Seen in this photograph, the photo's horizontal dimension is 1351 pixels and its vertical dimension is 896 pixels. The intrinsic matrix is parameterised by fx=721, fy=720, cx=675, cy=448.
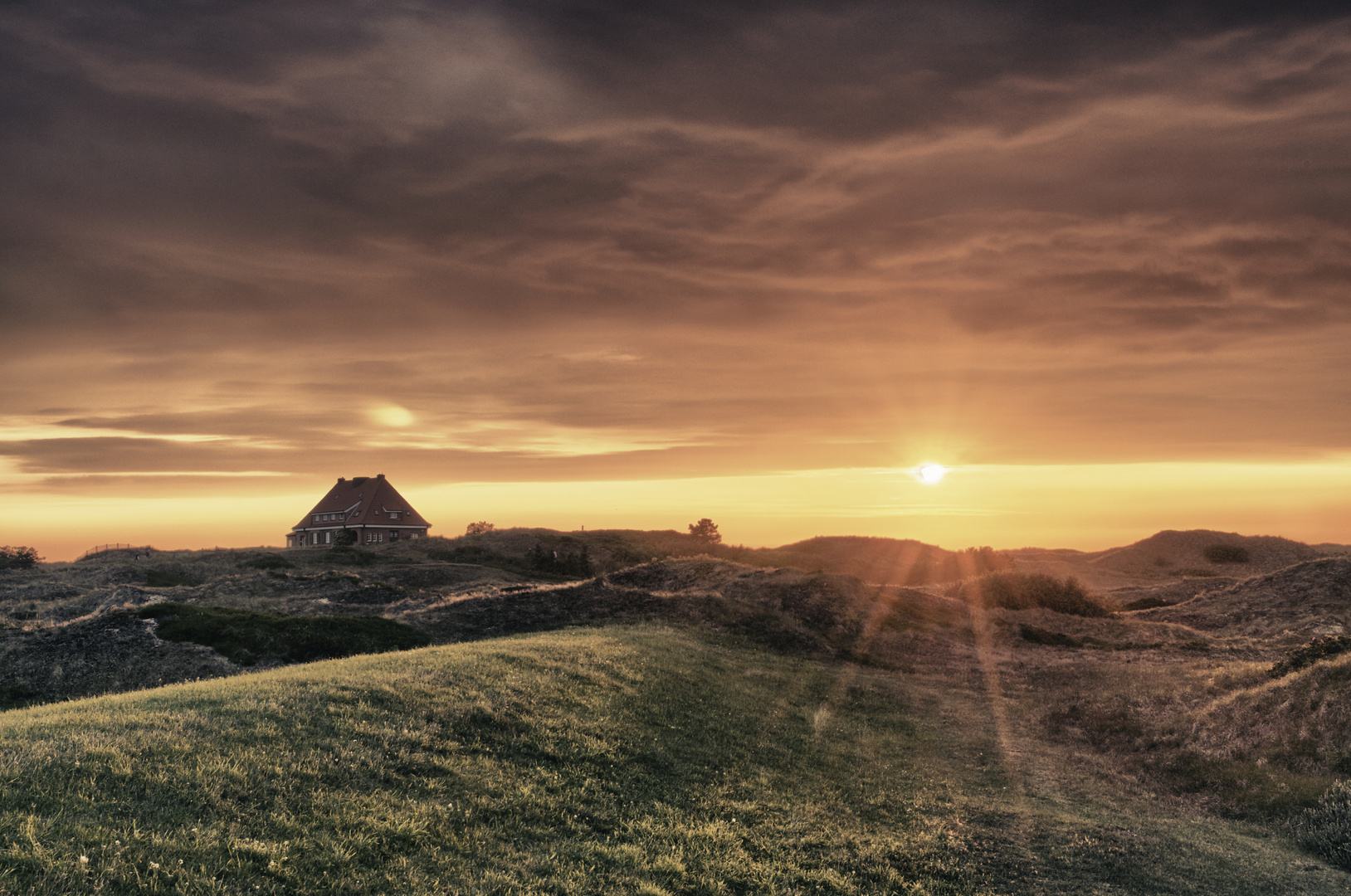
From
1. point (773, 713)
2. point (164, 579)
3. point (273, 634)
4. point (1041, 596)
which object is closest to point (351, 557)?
point (164, 579)

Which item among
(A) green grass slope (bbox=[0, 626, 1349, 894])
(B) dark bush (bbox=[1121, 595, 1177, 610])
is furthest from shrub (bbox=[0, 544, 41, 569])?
(B) dark bush (bbox=[1121, 595, 1177, 610])

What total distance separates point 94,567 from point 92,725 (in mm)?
82604

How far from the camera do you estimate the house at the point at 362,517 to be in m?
119

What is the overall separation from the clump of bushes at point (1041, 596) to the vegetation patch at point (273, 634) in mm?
45942

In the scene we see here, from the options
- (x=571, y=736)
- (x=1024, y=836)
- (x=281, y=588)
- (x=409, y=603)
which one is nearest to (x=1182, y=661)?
(x=1024, y=836)

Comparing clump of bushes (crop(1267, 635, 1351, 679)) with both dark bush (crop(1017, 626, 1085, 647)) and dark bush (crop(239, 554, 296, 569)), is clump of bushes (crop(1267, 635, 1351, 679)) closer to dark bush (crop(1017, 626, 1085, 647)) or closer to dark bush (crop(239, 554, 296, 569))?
dark bush (crop(1017, 626, 1085, 647))

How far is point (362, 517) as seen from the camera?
11819cm

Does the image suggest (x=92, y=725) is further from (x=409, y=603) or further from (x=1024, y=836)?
(x=409, y=603)

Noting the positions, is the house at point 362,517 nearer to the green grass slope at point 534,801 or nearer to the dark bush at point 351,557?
the dark bush at point 351,557

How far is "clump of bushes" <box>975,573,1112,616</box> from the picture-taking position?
57.7 meters

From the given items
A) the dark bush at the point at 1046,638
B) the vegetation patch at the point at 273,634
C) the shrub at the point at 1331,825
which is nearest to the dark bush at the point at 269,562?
the vegetation patch at the point at 273,634

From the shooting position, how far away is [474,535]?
11556 cm

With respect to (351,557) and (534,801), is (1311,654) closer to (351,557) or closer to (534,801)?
(534,801)

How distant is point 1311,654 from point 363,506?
119666 millimetres
